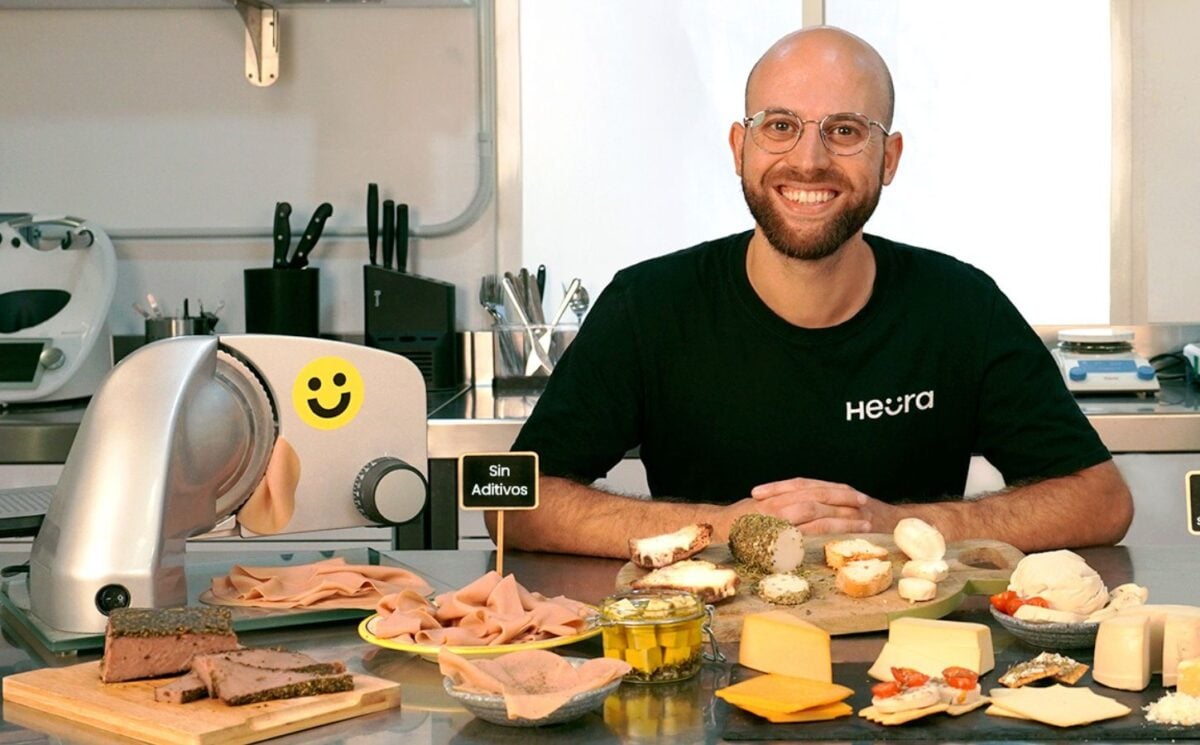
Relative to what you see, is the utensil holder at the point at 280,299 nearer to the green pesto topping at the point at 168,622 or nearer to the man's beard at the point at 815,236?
the man's beard at the point at 815,236

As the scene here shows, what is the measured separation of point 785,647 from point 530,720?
0.25 meters

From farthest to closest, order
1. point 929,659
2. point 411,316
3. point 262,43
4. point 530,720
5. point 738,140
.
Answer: point 262,43, point 411,316, point 738,140, point 929,659, point 530,720

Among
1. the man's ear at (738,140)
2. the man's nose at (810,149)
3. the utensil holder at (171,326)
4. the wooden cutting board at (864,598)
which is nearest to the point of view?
the wooden cutting board at (864,598)

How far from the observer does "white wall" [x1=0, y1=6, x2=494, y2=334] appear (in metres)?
3.66

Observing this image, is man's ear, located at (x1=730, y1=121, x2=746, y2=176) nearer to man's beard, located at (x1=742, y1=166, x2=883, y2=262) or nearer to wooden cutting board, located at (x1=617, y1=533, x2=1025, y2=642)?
man's beard, located at (x1=742, y1=166, x2=883, y2=262)

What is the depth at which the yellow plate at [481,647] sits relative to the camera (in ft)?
4.45

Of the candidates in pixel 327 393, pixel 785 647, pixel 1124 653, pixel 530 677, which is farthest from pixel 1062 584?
pixel 327 393

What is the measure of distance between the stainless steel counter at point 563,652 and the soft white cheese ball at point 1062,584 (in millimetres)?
50

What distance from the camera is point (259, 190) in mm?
3688

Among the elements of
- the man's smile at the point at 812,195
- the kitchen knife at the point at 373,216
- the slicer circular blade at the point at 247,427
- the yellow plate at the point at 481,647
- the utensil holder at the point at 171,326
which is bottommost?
the yellow plate at the point at 481,647

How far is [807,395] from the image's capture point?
2.25 m

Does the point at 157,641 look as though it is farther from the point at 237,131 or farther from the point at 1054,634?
the point at 237,131

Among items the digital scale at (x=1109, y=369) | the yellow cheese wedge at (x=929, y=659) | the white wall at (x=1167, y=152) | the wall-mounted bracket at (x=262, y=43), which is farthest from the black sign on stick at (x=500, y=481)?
the white wall at (x=1167, y=152)

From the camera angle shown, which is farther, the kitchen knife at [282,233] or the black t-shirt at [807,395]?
the kitchen knife at [282,233]
